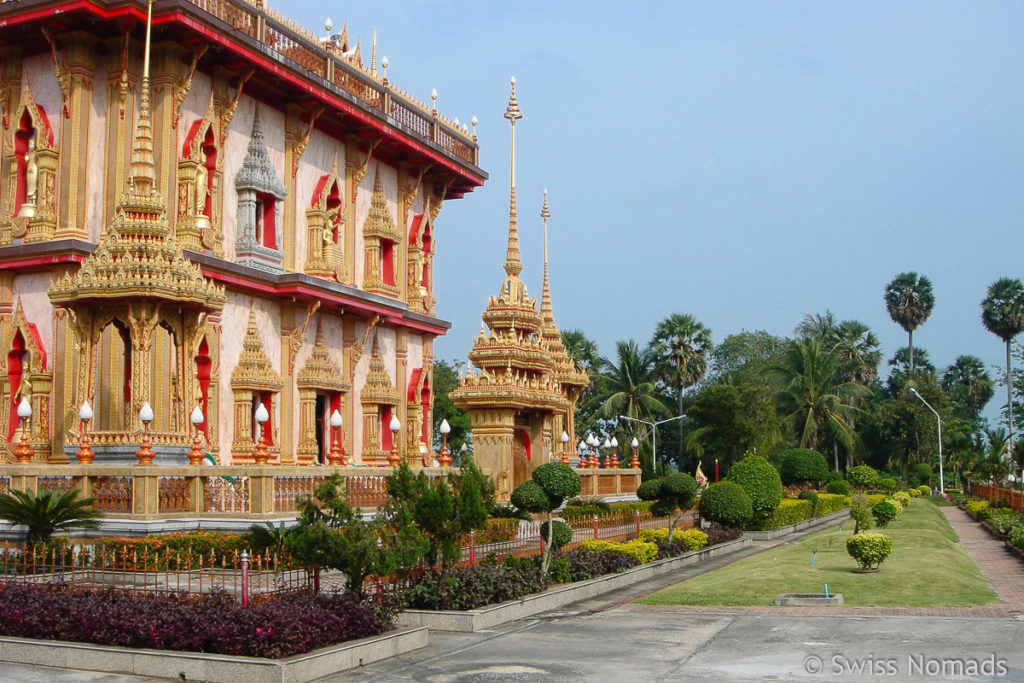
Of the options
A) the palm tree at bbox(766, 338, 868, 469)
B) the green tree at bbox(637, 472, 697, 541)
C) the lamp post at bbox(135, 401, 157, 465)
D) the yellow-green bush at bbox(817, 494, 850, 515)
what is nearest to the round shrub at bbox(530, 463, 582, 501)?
the green tree at bbox(637, 472, 697, 541)

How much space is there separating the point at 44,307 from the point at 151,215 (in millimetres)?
5024

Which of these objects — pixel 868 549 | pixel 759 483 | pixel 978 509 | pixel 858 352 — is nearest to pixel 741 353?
pixel 858 352

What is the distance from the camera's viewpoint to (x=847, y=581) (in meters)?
19.7

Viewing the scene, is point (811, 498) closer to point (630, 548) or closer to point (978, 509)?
point (978, 509)

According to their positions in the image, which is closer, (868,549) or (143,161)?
(143,161)

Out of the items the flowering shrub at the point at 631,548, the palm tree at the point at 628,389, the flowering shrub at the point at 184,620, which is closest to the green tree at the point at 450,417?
the palm tree at the point at 628,389

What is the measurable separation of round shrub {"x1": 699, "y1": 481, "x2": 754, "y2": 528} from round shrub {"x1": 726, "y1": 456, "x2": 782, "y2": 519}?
3.86m

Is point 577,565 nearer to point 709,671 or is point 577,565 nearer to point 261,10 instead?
point 709,671

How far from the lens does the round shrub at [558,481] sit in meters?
19.2

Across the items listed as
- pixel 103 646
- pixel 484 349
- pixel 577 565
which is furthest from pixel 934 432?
pixel 103 646

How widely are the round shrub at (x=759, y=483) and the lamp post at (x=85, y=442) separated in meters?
20.6

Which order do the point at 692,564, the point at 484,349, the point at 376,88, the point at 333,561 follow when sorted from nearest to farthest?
1. the point at 333,561
2. the point at 692,564
3. the point at 484,349
4. the point at 376,88

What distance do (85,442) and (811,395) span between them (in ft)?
183

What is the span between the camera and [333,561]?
42.1ft
